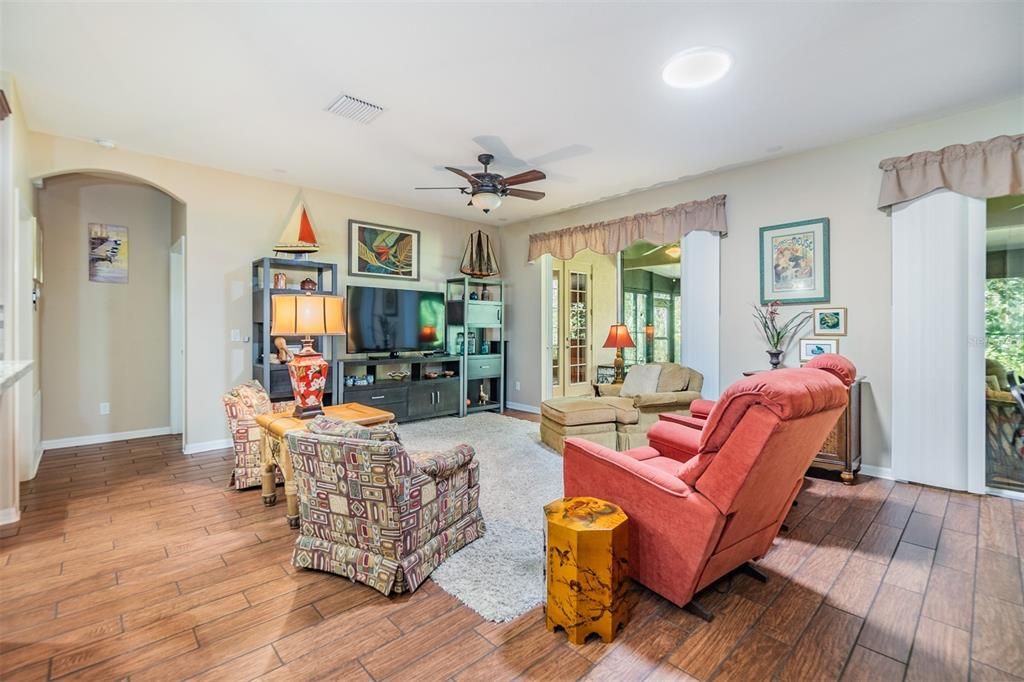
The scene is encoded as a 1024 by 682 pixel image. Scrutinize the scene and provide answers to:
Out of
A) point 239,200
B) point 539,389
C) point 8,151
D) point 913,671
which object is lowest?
point 913,671

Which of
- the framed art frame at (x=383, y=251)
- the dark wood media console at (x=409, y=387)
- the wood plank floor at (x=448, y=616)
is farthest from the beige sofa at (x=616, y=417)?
the framed art frame at (x=383, y=251)

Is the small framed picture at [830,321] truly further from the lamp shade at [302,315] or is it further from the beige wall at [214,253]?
the beige wall at [214,253]

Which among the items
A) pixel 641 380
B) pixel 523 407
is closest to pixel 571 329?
pixel 523 407

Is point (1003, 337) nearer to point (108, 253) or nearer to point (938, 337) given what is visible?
point (938, 337)

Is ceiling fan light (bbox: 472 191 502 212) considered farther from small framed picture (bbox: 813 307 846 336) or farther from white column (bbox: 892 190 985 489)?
white column (bbox: 892 190 985 489)

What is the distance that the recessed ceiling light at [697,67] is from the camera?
103 inches

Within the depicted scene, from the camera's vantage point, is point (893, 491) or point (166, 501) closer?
point (166, 501)

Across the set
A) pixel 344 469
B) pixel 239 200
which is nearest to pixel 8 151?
pixel 239 200

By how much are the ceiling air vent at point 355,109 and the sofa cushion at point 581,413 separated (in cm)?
282

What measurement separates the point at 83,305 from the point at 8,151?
2406 millimetres

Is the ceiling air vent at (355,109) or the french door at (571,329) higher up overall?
the ceiling air vent at (355,109)

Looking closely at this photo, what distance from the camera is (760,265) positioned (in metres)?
4.33

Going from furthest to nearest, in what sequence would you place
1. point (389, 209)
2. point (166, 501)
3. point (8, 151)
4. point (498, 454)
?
point (389, 209)
point (498, 454)
point (166, 501)
point (8, 151)

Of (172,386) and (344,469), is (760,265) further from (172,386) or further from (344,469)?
(172,386)
